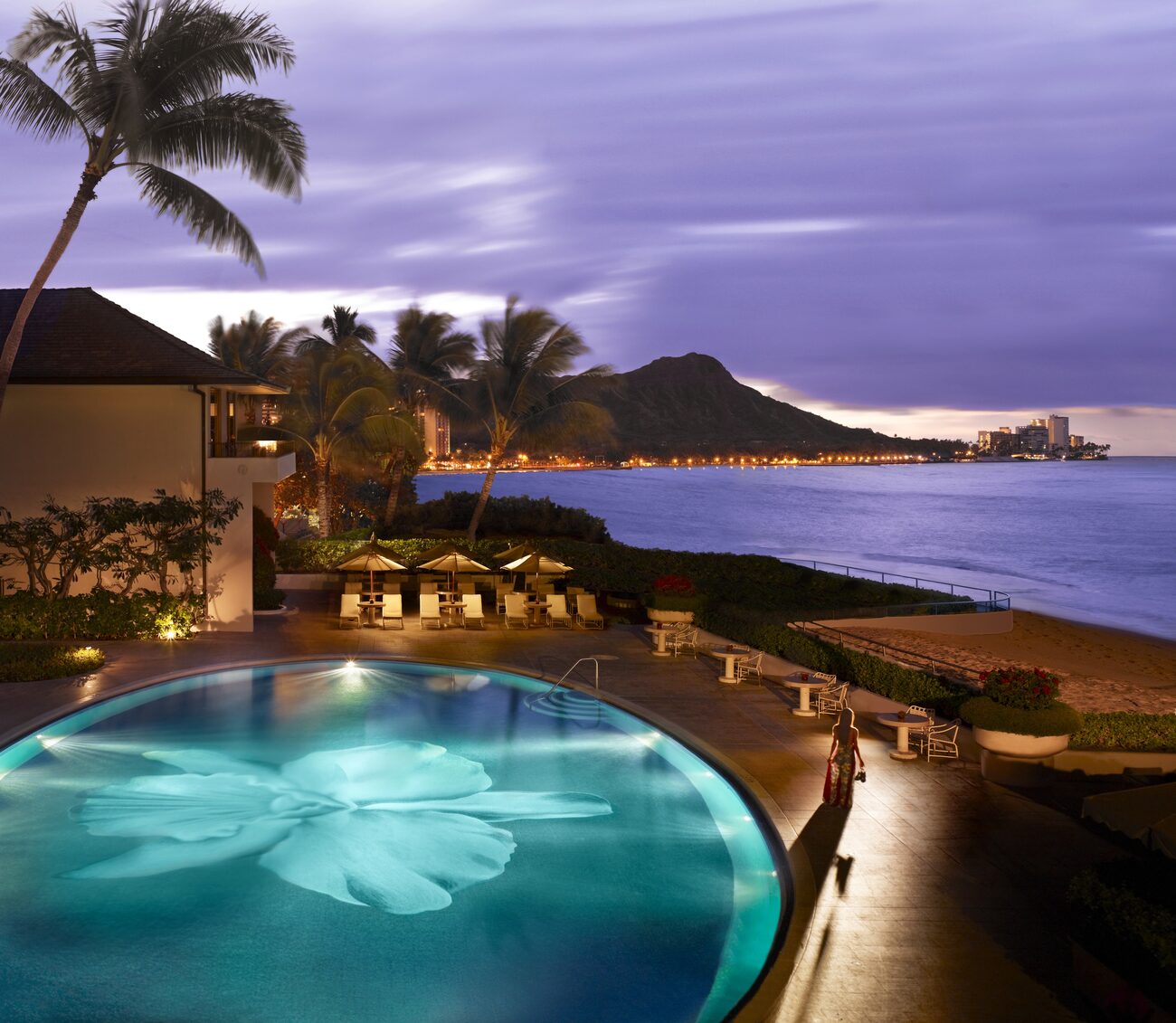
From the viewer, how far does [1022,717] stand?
1111 centimetres

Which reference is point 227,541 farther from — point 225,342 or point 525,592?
point 225,342

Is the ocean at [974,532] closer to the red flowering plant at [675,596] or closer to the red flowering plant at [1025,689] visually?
the red flowering plant at [675,596]

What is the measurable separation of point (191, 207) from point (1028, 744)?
15115mm

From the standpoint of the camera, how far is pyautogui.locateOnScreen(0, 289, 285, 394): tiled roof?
18.1 m

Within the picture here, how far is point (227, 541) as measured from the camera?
19.2m

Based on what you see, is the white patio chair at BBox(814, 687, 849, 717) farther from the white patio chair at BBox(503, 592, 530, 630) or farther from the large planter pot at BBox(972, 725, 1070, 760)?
the white patio chair at BBox(503, 592, 530, 630)

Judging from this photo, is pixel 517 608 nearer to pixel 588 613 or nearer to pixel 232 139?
pixel 588 613

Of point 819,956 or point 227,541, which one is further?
point 227,541

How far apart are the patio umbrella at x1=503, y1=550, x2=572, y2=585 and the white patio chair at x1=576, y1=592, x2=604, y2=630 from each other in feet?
2.99

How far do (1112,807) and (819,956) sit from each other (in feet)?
7.83

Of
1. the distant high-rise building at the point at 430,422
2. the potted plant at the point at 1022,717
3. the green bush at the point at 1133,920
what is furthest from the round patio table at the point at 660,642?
the distant high-rise building at the point at 430,422

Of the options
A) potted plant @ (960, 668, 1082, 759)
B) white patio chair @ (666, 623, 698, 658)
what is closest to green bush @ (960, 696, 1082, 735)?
potted plant @ (960, 668, 1082, 759)

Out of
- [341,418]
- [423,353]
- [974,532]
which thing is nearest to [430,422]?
[423,353]

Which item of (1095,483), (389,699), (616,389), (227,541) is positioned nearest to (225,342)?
(616,389)
